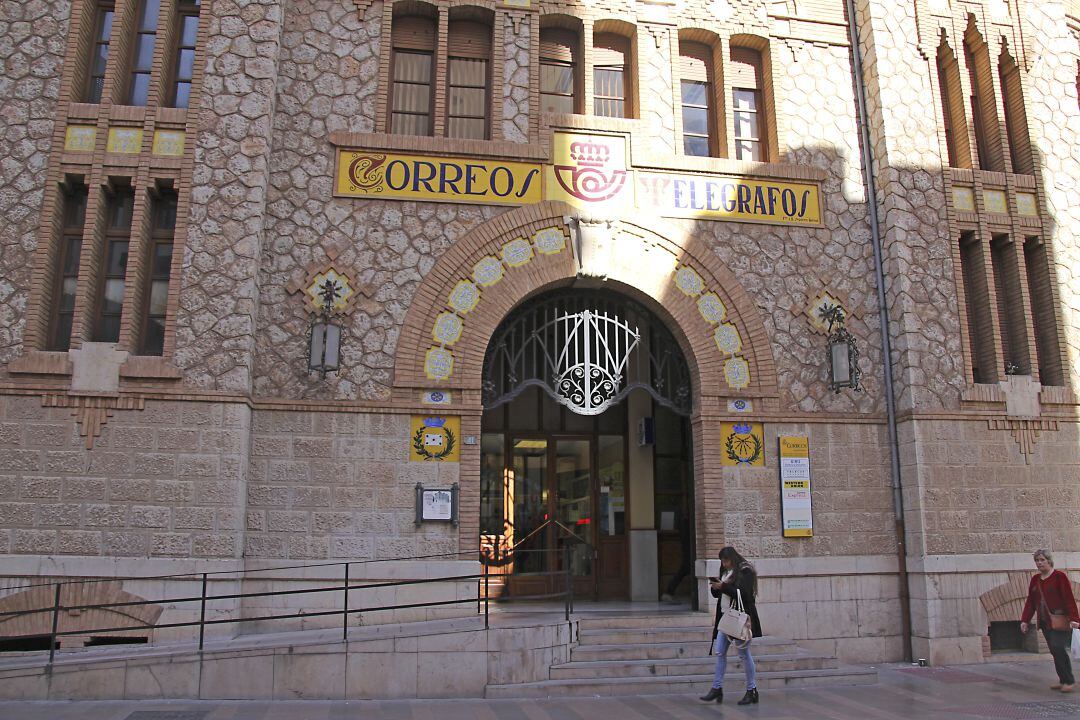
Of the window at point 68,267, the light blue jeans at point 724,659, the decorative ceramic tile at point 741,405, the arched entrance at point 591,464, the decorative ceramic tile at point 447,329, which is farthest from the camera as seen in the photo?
the arched entrance at point 591,464

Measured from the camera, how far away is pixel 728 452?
39.9ft

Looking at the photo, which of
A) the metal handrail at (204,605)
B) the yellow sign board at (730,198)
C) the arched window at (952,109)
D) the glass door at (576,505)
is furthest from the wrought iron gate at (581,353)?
the arched window at (952,109)

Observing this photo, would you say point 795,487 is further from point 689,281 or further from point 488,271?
point 488,271

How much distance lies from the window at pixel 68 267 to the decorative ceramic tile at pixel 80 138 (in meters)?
0.49

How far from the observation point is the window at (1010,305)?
13016 mm

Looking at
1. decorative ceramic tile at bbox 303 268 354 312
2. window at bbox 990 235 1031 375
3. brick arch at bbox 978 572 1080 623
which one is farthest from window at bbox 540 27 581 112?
brick arch at bbox 978 572 1080 623

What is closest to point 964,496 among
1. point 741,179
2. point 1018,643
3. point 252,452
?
point 1018,643

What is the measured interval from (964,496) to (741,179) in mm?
5631

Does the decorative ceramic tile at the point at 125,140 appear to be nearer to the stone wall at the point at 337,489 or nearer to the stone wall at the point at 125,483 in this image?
the stone wall at the point at 125,483

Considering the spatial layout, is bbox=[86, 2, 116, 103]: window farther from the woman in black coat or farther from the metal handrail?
the woman in black coat

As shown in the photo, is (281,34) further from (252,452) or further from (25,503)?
(25,503)

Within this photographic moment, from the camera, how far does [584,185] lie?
1248 centimetres

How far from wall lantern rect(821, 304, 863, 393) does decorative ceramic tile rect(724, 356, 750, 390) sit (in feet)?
4.07

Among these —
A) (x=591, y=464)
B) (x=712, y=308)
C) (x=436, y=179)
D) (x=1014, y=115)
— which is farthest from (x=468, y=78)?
(x=1014, y=115)
